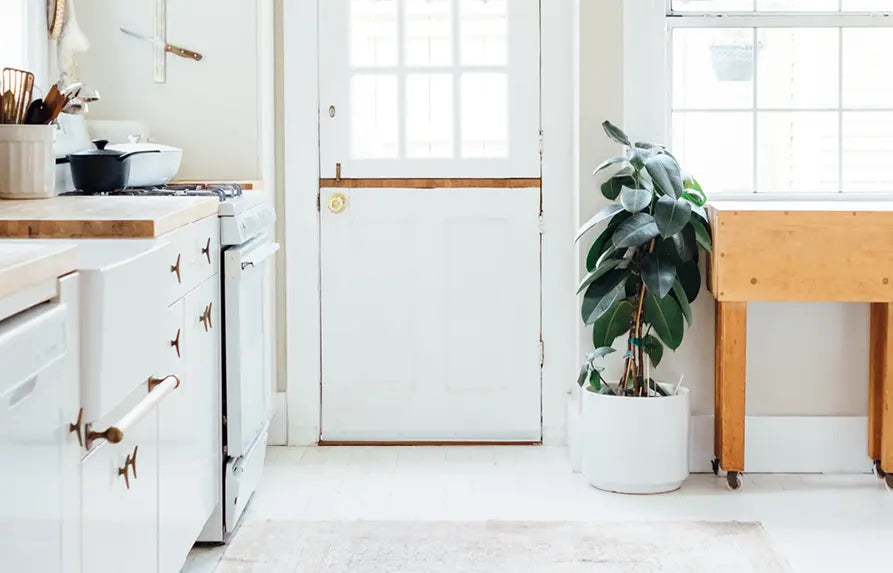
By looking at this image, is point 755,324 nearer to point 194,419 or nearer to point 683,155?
point 683,155

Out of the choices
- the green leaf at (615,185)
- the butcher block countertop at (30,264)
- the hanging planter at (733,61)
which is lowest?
the butcher block countertop at (30,264)

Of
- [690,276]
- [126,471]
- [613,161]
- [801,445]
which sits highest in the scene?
[613,161]

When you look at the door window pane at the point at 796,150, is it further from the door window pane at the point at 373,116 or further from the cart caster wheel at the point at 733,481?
the door window pane at the point at 373,116

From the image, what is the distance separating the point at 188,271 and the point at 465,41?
1.84 meters

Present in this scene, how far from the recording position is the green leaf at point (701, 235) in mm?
3693

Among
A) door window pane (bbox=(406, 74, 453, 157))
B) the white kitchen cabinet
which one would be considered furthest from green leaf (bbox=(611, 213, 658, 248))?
the white kitchen cabinet

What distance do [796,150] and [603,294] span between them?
3.03 feet

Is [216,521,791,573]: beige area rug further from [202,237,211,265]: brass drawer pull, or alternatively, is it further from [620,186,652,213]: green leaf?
[620,186,652,213]: green leaf

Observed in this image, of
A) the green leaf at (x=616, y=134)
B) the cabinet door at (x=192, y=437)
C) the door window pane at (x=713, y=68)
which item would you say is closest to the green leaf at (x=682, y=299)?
the green leaf at (x=616, y=134)

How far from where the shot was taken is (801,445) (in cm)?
399

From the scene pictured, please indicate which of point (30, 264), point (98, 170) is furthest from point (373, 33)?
point (30, 264)

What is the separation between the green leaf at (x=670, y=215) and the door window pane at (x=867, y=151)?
86 cm

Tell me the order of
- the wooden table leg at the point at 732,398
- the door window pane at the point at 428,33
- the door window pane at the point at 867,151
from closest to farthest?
the wooden table leg at the point at 732,398
the door window pane at the point at 867,151
the door window pane at the point at 428,33

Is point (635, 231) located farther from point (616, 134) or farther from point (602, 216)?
point (616, 134)
